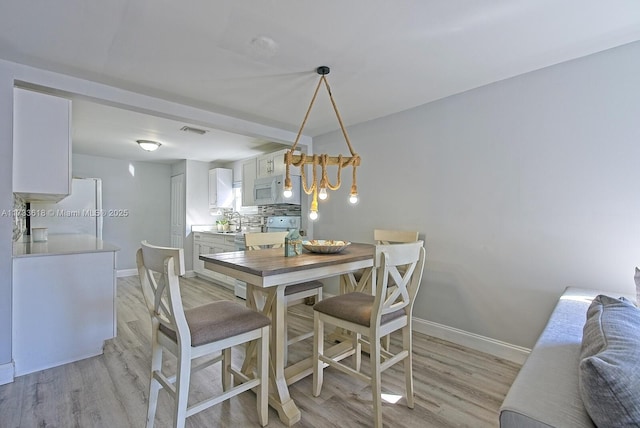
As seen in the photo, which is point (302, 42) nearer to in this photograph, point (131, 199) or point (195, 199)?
point (195, 199)

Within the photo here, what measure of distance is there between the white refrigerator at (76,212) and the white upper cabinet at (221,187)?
5.84 ft

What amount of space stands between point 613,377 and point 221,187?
559 centimetres

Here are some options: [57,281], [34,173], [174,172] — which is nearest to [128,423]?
[57,281]

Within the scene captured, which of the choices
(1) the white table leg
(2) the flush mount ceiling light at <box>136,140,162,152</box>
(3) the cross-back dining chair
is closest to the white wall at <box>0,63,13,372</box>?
(1) the white table leg

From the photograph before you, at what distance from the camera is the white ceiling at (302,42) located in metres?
1.61

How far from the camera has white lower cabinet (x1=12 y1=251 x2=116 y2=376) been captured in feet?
7.13

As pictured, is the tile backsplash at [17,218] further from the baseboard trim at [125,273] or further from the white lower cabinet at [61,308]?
the baseboard trim at [125,273]

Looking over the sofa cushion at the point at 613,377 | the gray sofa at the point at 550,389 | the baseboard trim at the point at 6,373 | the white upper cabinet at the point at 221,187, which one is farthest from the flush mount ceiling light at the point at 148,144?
the sofa cushion at the point at 613,377

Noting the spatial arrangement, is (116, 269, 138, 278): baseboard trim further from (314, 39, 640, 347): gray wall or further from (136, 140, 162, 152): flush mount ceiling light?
(314, 39, 640, 347): gray wall

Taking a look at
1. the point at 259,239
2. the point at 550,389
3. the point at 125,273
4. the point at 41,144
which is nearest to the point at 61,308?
the point at 41,144

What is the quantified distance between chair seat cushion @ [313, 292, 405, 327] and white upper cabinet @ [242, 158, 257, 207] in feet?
9.76

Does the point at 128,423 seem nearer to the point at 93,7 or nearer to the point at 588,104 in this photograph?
the point at 93,7

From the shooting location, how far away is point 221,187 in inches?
220

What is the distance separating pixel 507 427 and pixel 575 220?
192cm
